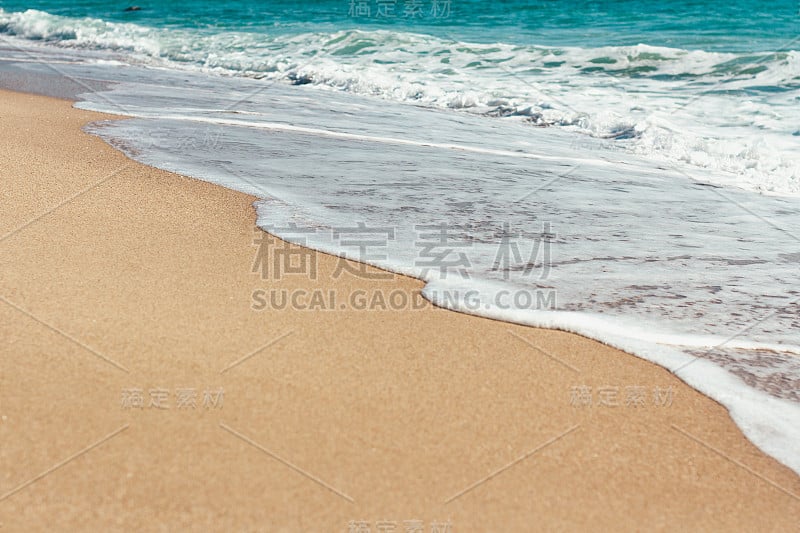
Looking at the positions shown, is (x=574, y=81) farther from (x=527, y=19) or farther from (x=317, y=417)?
(x=317, y=417)

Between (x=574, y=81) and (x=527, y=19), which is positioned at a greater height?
(x=527, y=19)

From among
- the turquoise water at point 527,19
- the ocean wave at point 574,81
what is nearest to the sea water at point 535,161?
the ocean wave at point 574,81

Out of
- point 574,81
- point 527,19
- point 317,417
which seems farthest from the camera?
point 527,19

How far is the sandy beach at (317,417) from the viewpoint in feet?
4.85

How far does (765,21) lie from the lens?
1266cm

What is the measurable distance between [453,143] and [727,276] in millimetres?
2527

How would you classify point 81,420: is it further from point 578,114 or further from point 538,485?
point 578,114

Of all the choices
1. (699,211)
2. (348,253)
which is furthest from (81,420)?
(699,211)

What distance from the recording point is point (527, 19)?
45.4 ft

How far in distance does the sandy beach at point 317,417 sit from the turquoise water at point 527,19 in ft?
31.3

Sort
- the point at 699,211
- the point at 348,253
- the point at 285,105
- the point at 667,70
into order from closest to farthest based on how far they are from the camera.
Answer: the point at 348,253
the point at 699,211
the point at 285,105
the point at 667,70

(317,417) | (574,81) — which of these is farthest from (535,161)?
(574,81)

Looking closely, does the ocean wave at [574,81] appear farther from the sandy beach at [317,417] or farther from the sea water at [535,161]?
the sandy beach at [317,417]

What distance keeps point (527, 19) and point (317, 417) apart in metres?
13.3
